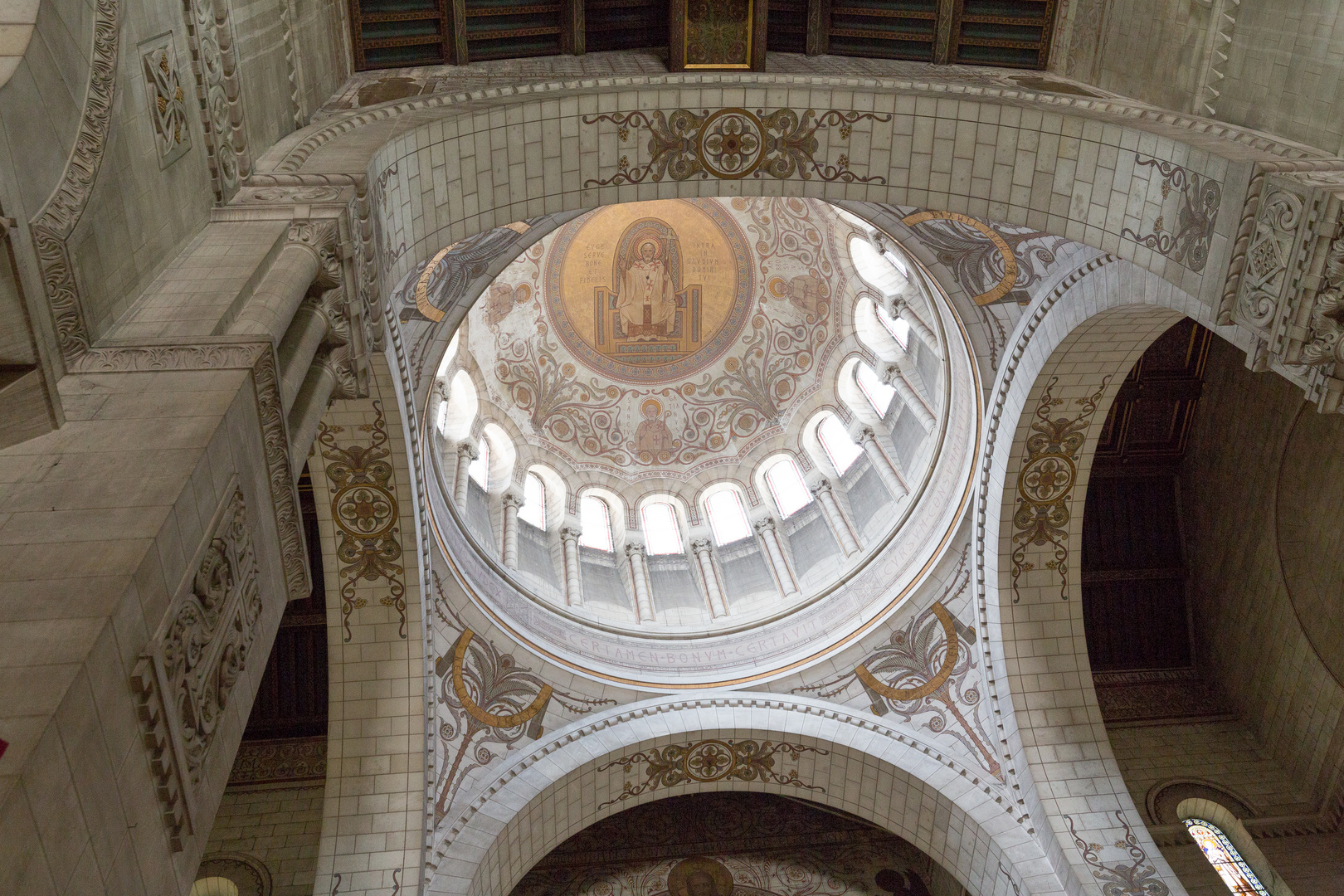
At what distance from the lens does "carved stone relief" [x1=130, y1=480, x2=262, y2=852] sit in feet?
11.5

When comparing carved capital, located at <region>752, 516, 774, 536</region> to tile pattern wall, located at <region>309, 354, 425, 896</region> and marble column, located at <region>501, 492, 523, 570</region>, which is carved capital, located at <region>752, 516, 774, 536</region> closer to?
marble column, located at <region>501, 492, 523, 570</region>

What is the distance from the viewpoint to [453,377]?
1465cm

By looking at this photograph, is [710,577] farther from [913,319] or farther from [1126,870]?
[1126,870]

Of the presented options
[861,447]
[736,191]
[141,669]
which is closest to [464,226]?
[736,191]

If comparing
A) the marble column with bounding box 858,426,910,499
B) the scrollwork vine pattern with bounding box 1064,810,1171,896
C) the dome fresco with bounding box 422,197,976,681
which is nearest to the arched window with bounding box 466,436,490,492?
the dome fresco with bounding box 422,197,976,681

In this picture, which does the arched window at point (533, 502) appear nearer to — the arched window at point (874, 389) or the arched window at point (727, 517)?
the arched window at point (727, 517)

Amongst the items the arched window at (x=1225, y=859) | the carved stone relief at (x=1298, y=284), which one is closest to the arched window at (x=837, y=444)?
the arched window at (x=1225, y=859)

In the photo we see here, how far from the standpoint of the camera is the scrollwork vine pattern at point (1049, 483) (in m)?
10.4

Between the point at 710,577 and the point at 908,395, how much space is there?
12.2ft

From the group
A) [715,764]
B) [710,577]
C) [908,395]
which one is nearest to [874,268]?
[908,395]

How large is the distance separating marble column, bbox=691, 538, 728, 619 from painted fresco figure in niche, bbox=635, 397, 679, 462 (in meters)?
1.99

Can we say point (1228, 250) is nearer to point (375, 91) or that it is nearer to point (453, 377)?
point (375, 91)

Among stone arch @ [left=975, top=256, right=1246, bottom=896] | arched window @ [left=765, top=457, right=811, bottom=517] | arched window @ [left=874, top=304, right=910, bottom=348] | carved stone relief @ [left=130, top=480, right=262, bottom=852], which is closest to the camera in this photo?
carved stone relief @ [left=130, top=480, right=262, bottom=852]

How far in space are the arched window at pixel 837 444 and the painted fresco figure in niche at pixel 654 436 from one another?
247cm
